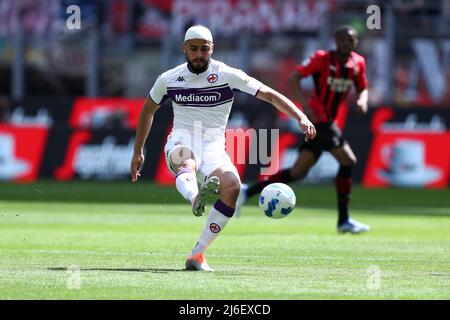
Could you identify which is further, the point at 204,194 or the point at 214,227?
the point at 214,227

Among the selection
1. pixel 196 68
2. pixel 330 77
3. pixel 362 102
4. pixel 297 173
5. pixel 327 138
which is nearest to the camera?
pixel 196 68

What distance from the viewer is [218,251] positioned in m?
13.0

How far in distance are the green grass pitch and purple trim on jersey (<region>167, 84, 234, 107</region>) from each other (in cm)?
150

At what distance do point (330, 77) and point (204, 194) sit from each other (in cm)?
574

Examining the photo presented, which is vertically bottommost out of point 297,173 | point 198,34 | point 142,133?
point 297,173

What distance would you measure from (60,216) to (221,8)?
1598cm

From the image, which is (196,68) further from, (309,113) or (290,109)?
(309,113)

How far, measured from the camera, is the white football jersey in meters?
11.3

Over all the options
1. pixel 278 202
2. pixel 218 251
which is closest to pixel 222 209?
pixel 278 202

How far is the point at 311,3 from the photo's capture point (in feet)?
107

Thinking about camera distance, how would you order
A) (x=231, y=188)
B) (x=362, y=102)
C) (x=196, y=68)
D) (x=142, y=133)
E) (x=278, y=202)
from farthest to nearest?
(x=362, y=102), (x=142, y=133), (x=278, y=202), (x=196, y=68), (x=231, y=188)
